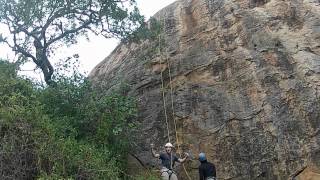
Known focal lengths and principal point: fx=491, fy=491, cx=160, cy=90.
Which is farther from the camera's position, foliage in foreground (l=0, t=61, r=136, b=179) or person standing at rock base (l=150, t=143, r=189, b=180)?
person standing at rock base (l=150, t=143, r=189, b=180)

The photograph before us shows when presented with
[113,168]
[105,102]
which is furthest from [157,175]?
[105,102]

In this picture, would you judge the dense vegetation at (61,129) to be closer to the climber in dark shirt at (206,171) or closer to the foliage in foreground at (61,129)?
the foliage in foreground at (61,129)

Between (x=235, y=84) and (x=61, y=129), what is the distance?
5020 mm

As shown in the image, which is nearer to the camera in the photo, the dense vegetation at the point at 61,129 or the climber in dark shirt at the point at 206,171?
the dense vegetation at the point at 61,129

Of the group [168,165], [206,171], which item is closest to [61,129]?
[168,165]

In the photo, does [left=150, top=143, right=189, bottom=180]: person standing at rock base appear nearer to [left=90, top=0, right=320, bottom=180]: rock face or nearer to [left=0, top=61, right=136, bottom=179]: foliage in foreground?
[left=0, top=61, right=136, bottom=179]: foliage in foreground

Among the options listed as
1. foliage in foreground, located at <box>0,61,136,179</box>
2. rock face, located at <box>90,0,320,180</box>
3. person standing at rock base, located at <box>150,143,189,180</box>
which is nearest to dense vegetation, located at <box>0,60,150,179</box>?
foliage in foreground, located at <box>0,61,136,179</box>

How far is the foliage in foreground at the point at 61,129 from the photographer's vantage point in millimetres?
9891

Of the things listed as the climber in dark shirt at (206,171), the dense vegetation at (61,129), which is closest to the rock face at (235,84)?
the climber in dark shirt at (206,171)

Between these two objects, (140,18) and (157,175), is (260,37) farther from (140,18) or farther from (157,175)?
(157,175)

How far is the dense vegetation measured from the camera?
32.4ft

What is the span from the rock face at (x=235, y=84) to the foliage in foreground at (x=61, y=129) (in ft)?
Result: 4.45

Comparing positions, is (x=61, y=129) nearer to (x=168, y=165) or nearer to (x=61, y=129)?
(x=61, y=129)

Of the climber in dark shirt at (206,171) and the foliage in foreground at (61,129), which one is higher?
the foliage in foreground at (61,129)
